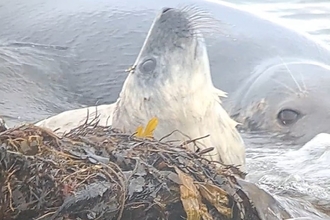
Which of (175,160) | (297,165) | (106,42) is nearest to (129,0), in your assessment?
(106,42)

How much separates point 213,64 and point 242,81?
29cm

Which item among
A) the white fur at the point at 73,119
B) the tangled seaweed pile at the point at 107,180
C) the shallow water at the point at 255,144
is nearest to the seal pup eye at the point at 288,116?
the shallow water at the point at 255,144

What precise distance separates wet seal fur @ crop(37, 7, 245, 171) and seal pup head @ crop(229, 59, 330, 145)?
4.92 feet

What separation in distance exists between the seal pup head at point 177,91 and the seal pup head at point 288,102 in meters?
1.50

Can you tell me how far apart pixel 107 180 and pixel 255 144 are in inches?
123

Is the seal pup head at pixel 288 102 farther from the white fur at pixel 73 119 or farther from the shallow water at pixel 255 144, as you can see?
the white fur at pixel 73 119

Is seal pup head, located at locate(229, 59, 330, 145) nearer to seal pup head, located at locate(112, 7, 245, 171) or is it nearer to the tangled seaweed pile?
seal pup head, located at locate(112, 7, 245, 171)

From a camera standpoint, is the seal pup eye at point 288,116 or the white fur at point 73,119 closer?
the white fur at point 73,119

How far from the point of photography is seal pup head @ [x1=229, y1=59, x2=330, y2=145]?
6219mm

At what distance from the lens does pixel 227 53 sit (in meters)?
7.08

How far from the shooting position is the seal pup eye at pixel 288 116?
6.33m

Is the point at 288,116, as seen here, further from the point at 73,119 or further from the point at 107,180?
the point at 107,180

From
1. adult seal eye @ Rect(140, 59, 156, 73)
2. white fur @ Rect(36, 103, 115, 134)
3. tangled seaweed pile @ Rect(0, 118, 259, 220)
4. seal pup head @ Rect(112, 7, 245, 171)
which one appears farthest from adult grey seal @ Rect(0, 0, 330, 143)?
tangled seaweed pile @ Rect(0, 118, 259, 220)

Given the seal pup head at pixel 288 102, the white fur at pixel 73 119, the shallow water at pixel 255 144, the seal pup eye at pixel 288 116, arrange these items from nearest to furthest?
the shallow water at pixel 255 144 → the white fur at pixel 73 119 → the seal pup head at pixel 288 102 → the seal pup eye at pixel 288 116
